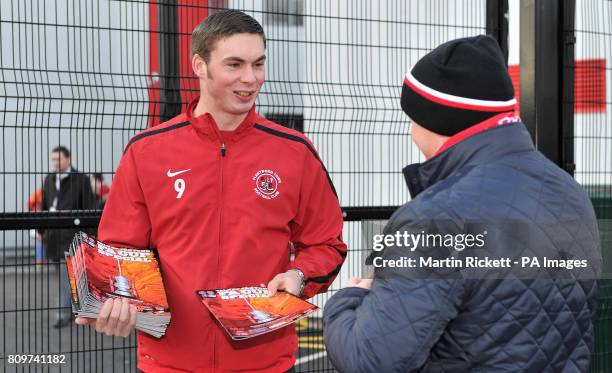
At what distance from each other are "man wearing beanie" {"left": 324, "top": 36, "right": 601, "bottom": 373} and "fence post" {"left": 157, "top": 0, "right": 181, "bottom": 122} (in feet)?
7.29

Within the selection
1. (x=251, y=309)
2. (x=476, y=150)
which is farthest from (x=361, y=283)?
(x=251, y=309)

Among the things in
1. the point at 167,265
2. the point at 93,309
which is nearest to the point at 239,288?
the point at 167,265

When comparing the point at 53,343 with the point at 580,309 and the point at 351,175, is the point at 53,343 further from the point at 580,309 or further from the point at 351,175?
the point at 580,309

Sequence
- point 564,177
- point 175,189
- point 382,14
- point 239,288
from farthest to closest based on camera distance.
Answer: point 382,14, point 175,189, point 239,288, point 564,177

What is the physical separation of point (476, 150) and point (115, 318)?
3.83 ft

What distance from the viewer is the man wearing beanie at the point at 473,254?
1.53 meters

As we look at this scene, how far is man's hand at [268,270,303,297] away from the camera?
244 centimetres

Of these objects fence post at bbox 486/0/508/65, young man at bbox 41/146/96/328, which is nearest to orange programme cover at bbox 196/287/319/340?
young man at bbox 41/146/96/328

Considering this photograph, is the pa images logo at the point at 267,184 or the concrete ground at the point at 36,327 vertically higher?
the pa images logo at the point at 267,184

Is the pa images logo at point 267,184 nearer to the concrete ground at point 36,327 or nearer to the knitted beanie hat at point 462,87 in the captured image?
the knitted beanie hat at point 462,87

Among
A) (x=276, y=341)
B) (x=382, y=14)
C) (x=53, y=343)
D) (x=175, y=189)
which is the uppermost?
(x=382, y=14)

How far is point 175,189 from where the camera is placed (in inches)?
101

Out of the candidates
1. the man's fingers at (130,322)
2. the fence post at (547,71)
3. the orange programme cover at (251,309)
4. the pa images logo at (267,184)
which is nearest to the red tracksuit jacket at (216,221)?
the pa images logo at (267,184)

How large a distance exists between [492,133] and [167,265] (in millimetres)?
1299
